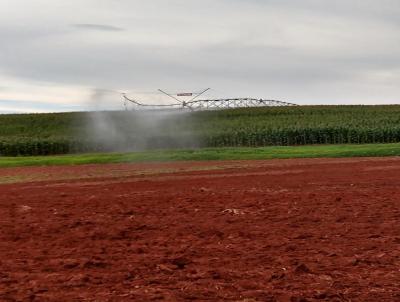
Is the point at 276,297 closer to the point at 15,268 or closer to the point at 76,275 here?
the point at 76,275

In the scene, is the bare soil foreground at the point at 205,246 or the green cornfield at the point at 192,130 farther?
the green cornfield at the point at 192,130

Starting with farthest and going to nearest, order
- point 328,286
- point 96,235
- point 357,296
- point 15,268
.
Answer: point 96,235 → point 15,268 → point 328,286 → point 357,296

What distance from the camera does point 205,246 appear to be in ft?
32.4

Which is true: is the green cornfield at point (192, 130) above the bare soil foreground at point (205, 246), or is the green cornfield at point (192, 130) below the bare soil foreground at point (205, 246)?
above

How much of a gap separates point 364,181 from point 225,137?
45881 mm

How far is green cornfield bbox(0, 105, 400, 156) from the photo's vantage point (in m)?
60.0

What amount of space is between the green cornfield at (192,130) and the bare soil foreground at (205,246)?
41686 mm

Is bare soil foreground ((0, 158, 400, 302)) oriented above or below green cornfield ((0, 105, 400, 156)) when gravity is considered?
below

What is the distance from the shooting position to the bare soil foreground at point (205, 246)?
7.23m

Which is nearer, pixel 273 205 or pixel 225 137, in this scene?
pixel 273 205

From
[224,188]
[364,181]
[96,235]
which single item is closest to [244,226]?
[96,235]

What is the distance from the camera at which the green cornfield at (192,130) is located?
59969 millimetres

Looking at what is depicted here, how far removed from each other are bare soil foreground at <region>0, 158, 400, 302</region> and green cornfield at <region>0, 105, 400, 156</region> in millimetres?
41686

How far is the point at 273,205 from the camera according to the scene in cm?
1470
